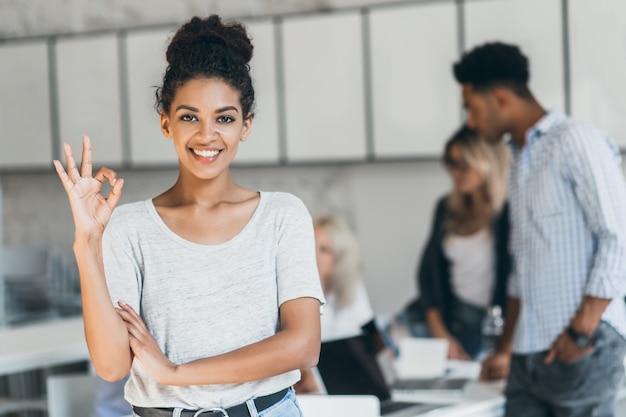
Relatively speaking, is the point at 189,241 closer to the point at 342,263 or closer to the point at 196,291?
the point at 196,291

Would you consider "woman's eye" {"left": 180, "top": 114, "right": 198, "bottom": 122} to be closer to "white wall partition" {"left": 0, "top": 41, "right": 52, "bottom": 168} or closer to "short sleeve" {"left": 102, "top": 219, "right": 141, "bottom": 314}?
"short sleeve" {"left": 102, "top": 219, "right": 141, "bottom": 314}

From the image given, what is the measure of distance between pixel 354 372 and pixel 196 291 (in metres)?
1.34

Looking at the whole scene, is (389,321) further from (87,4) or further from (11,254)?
(87,4)

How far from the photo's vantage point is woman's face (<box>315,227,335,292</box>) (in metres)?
3.59

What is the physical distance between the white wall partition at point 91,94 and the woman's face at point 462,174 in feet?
8.30

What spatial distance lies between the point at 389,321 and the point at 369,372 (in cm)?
130

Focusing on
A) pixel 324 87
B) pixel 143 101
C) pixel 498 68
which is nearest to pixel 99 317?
pixel 498 68

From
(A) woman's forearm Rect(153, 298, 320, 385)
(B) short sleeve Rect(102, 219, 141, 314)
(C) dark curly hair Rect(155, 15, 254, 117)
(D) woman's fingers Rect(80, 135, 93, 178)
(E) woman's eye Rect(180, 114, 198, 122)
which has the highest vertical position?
(C) dark curly hair Rect(155, 15, 254, 117)

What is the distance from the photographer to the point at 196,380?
1396mm

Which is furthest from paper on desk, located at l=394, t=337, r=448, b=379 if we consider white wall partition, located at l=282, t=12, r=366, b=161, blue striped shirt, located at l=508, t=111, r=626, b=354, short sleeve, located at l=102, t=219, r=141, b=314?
white wall partition, located at l=282, t=12, r=366, b=161

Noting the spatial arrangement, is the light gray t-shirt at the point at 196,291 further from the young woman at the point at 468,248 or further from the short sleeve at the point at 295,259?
the young woman at the point at 468,248

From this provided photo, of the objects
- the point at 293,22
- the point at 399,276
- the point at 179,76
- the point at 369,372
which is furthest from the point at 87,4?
the point at 179,76

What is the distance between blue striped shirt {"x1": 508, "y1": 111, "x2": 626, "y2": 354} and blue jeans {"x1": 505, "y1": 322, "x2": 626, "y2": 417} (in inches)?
1.6

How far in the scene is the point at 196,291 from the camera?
1.44 m
